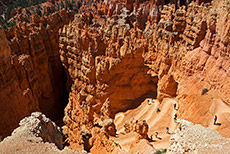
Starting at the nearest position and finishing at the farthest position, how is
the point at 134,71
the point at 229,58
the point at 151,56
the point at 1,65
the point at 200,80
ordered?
1. the point at 1,65
2. the point at 229,58
3. the point at 200,80
4. the point at 134,71
5. the point at 151,56

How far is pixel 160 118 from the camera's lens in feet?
72.3

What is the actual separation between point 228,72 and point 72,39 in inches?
664

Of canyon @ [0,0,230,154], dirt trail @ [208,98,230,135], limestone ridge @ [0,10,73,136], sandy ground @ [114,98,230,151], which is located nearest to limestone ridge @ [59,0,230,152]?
canyon @ [0,0,230,154]

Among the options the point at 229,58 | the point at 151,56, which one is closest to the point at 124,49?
the point at 151,56

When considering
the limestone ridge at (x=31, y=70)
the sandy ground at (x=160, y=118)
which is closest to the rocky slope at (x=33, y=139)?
the limestone ridge at (x=31, y=70)

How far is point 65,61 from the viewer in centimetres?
2895

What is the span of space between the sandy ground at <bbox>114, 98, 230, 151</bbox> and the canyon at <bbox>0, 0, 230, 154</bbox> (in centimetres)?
8

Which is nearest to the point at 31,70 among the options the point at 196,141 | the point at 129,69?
the point at 129,69

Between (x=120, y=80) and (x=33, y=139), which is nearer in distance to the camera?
(x=33, y=139)

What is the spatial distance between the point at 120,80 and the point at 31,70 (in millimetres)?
9428

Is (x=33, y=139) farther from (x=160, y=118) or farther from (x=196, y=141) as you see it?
(x=160, y=118)

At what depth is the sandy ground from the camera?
1730cm

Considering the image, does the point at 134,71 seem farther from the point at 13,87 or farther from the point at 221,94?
the point at 13,87

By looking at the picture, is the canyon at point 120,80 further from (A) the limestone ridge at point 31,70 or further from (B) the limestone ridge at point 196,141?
(B) the limestone ridge at point 196,141
